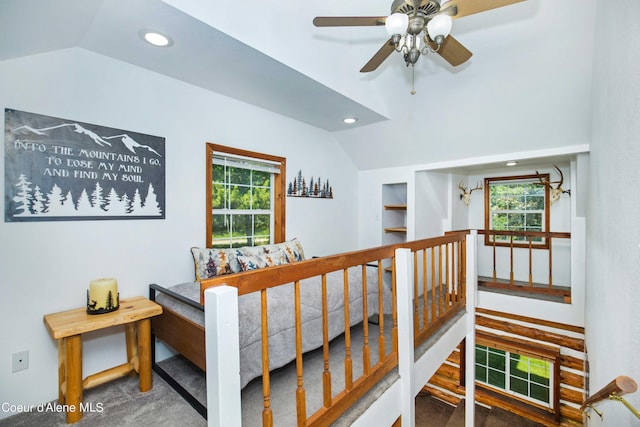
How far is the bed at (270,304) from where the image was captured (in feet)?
3.98

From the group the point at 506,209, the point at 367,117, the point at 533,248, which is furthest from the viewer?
the point at 506,209

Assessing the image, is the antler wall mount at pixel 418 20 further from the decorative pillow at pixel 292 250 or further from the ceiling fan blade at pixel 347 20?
the decorative pillow at pixel 292 250

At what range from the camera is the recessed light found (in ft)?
6.08

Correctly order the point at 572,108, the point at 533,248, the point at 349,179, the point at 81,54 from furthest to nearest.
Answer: the point at 533,248
the point at 349,179
the point at 572,108
the point at 81,54

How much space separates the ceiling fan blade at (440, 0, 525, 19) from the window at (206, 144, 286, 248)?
2.20 metres

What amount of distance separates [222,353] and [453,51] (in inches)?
91.9

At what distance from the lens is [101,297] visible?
1859mm

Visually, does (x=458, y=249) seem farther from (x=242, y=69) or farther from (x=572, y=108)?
(x=242, y=69)

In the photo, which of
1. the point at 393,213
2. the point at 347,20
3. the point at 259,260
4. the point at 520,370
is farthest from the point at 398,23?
the point at 520,370

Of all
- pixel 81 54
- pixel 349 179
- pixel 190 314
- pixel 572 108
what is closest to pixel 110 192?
pixel 81 54

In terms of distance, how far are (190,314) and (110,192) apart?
1.16m

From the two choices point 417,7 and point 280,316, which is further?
point 280,316

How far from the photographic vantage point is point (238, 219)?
3.14 m

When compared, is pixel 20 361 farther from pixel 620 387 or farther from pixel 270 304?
pixel 620 387
